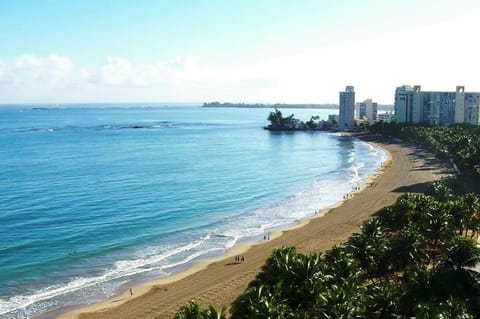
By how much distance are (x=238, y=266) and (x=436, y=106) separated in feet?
482

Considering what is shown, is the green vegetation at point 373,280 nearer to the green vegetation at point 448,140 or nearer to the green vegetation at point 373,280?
the green vegetation at point 373,280

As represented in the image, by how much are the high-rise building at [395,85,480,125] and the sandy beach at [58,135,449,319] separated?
9679 centimetres

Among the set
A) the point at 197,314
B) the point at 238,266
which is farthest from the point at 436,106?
the point at 197,314

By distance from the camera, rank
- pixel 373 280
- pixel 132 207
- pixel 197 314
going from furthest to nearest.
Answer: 1. pixel 132 207
2. pixel 373 280
3. pixel 197 314

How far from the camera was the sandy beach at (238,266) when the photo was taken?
31.6 m

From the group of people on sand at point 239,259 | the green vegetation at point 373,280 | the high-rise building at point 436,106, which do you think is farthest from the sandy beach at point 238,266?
the high-rise building at point 436,106

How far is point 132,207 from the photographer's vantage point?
5769cm

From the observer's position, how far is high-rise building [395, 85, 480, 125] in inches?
6294

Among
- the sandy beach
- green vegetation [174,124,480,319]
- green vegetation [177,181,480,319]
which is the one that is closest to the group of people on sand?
the sandy beach

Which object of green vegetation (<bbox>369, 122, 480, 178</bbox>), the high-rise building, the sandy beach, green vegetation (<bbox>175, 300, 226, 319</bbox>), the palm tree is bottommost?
the sandy beach

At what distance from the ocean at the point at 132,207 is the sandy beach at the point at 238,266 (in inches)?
68.7

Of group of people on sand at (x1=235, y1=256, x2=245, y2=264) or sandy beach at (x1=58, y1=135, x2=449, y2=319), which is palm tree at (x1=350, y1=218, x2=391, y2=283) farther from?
group of people on sand at (x1=235, y1=256, x2=245, y2=264)

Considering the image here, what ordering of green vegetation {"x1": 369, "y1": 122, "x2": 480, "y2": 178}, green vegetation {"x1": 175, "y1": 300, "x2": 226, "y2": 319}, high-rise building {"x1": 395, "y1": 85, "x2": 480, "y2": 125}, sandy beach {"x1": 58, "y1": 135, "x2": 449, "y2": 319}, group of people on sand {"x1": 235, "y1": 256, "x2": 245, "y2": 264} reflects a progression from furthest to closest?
high-rise building {"x1": 395, "y1": 85, "x2": 480, "y2": 125} < green vegetation {"x1": 369, "y1": 122, "x2": 480, "y2": 178} < group of people on sand {"x1": 235, "y1": 256, "x2": 245, "y2": 264} < sandy beach {"x1": 58, "y1": 135, "x2": 449, "y2": 319} < green vegetation {"x1": 175, "y1": 300, "x2": 226, "y2": 319}

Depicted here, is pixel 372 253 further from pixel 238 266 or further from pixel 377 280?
pixel 238 266
